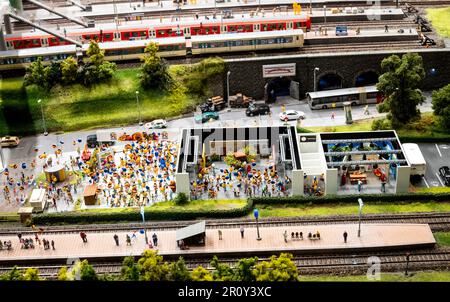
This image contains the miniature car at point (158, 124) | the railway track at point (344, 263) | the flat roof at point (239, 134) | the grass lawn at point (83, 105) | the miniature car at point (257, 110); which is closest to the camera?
the railway track at point (344, 263)

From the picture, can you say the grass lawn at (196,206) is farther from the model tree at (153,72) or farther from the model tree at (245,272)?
the model tree at (153,72)

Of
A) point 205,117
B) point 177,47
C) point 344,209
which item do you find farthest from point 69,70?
point 344,209

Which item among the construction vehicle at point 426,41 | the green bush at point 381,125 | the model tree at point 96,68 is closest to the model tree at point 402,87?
the green bush at point 381,125

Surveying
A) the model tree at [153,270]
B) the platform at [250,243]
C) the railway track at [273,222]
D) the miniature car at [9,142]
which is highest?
the miniature car at [9,142]

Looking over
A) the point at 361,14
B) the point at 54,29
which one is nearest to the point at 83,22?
the point at 54,29

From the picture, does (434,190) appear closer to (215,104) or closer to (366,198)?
(366,198)
